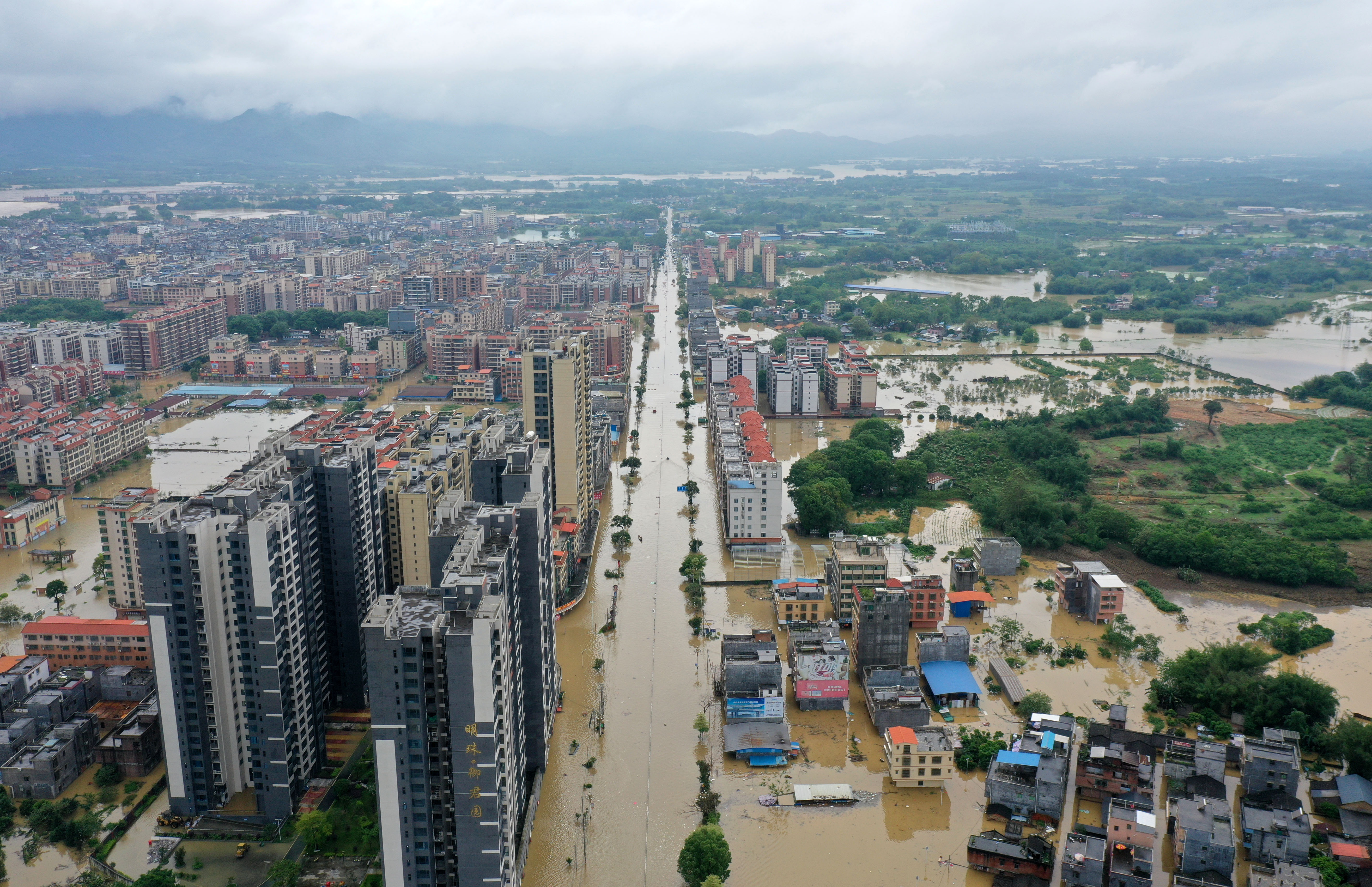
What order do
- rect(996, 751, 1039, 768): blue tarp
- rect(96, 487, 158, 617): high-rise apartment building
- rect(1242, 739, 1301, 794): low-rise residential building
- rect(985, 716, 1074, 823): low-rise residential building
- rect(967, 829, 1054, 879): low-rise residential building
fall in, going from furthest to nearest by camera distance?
rect(96, 487, 158, 617): high-rise apartment building < rect(996, 751, 1039, 768): blue tarp < rect(1242, 739, 1301, 794): low-rise residential building < rect(985, 716, 1074, 823): low-rise residential building < rect(967, 829, 1054, 879): low-rise residential building

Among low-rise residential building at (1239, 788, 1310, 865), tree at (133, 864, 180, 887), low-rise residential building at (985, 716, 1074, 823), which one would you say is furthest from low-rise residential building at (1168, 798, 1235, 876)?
tree at (133, 864, 180, 887)

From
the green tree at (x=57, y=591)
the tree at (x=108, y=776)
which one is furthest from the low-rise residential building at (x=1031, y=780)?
the green tree at (x=57, y=591)

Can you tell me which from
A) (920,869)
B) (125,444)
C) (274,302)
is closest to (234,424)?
(125,444)

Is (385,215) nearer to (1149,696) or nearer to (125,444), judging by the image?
(125,444)

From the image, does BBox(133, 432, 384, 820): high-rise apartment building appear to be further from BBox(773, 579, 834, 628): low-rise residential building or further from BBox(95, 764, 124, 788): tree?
BBox(773, 579, 834, 628): low-rise residential building

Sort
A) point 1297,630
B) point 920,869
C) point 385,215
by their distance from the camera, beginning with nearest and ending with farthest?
point 920,869
point 1297,630
point 385,215

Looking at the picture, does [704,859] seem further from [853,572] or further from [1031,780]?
[853,572]

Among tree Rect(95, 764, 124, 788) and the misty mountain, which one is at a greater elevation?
the misty mountain
